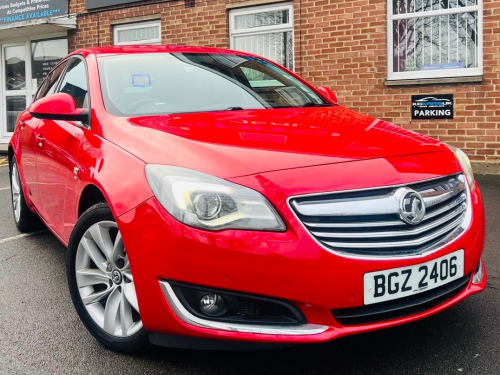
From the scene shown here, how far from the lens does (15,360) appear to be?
2510 millimetres

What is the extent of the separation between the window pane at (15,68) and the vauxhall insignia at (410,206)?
1254 centimetres

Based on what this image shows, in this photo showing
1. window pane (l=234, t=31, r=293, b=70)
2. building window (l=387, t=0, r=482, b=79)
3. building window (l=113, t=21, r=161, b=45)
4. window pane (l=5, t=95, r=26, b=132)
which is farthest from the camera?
window pane (l=5, t=95, r=26, b=132)

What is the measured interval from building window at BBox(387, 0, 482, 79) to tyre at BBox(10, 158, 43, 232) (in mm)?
5521

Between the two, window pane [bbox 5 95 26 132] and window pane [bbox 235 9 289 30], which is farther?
window pane [bbox 5 95 26 132]

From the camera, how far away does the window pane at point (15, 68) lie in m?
13.1

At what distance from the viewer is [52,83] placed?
4461 millimetres

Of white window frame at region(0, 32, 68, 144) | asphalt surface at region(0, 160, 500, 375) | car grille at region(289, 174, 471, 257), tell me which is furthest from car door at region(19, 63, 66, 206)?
white window frame at region(0, 32, 68, 144)

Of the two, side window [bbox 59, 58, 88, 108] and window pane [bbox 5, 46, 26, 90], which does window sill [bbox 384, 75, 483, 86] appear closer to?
side window [bbox 59, 58, 88, 108]

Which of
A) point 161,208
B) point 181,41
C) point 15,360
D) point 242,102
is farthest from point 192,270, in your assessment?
point 181,41

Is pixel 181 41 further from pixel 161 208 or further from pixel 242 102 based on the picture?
pixel 161 208

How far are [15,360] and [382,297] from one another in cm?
163

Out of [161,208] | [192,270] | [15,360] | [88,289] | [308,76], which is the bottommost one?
[15,360]

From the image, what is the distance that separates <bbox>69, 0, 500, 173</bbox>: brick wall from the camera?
25.1 feet

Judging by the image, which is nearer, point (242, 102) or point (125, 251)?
point (125, 251)
